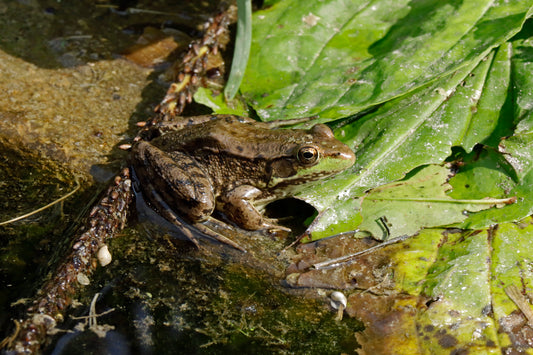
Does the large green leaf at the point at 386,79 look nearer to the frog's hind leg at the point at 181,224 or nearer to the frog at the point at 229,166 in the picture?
the frog at the point at 229,166

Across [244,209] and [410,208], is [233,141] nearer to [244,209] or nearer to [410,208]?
[244,209]

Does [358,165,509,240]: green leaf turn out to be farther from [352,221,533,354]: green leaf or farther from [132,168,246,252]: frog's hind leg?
[132,168,246,252]: frog's hind leg

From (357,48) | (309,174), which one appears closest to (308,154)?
(309,174)

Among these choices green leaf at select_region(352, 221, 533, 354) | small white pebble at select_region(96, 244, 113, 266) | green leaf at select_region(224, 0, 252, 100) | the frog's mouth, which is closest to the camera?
green leaf at select_region(352, 221, 533, 354)

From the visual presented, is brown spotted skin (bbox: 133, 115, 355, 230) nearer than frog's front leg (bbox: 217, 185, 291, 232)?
Yes

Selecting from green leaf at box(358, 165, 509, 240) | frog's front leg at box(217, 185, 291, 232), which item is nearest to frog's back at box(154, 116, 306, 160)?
frog's front leg at box(217, 185, 291, 232)

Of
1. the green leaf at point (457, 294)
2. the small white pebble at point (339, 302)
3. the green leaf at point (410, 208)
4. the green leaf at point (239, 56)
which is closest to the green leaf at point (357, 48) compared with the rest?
the green leaf at point (239, 56)
